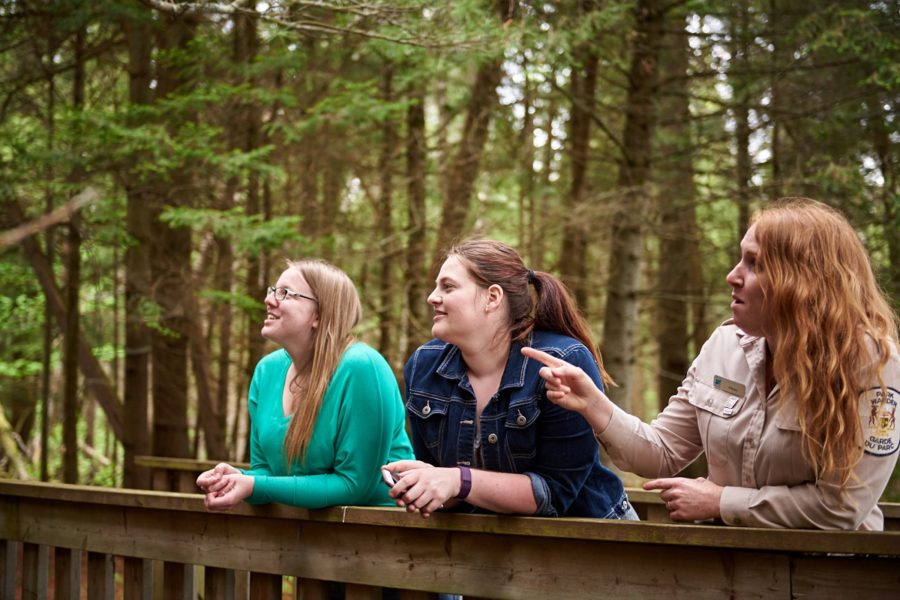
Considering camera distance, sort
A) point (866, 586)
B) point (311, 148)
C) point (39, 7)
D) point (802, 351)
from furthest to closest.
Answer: point (311, 148)
point (39, 7)
point (802, 351)
point (866, 586)

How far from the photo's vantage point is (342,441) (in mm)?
3031

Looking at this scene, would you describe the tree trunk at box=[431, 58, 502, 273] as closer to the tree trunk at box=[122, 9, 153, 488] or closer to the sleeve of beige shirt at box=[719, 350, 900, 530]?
the tree trunk at box=[122, 9, 153, 488]

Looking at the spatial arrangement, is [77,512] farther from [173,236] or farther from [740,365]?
[173,236]

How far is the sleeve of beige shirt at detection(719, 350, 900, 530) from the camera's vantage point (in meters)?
2.15

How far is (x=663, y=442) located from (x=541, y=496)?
0.44 meters

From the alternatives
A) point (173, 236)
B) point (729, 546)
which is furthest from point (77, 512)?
point (173, 236)

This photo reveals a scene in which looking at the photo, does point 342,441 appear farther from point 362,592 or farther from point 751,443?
point 751,443

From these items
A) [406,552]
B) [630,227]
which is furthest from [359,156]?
[406,552]

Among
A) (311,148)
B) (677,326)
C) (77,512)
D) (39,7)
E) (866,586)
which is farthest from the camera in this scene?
(677,326)

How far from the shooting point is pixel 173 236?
8797 millimetres

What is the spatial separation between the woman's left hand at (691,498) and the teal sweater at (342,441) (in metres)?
A: 1.03

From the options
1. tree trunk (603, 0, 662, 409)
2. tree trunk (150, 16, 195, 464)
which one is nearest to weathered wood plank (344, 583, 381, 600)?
tree trunk (150, 16, 195, 464)

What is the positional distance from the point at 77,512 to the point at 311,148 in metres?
6.42

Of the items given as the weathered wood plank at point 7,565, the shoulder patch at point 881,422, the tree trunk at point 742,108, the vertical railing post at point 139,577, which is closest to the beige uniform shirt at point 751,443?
the shoulder patch at point 881,422
